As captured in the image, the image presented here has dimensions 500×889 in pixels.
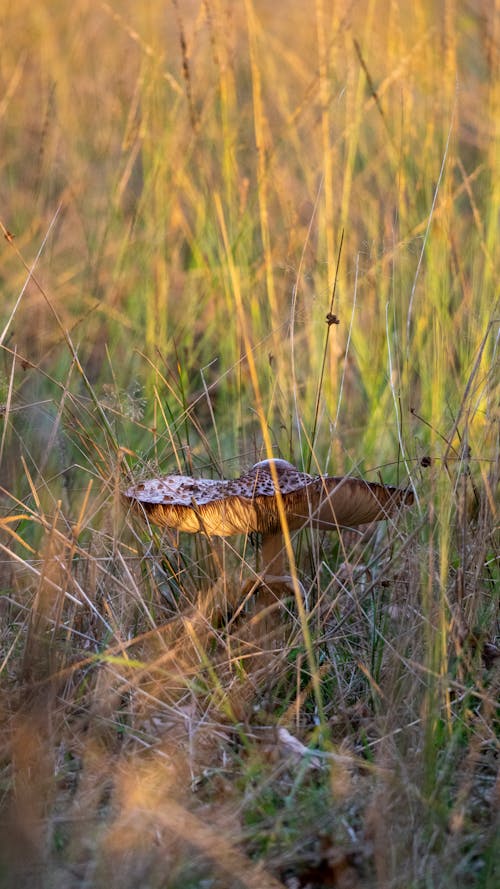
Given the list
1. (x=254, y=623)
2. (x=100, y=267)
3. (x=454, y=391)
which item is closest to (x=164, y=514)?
(x=254, y=623)

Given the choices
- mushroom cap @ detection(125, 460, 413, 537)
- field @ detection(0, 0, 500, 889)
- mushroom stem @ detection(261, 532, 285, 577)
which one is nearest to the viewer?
field @ detection(0, 0, 500, 889)

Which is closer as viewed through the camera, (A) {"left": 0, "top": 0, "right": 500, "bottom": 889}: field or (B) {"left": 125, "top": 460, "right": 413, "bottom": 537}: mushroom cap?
(A) {"left": 0, "top": 0, "right": 500, "bottom": 889}: field

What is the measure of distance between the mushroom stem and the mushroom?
3 cm

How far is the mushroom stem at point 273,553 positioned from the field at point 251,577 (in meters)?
0.05

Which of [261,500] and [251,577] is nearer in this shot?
[261,500]

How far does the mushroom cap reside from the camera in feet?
6.12

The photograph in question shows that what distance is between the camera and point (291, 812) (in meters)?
1.38

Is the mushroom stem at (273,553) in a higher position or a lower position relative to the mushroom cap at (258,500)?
lower

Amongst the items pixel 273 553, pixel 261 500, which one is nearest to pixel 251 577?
pixel 273 553

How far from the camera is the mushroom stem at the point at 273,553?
2.11 m

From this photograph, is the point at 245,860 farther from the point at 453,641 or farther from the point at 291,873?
A: the point at 453,641

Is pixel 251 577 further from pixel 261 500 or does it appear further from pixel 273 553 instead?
pixel 261 500

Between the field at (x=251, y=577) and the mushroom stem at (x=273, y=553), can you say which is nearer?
the field at (x=251, y=577)

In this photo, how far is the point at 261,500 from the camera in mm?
1879
